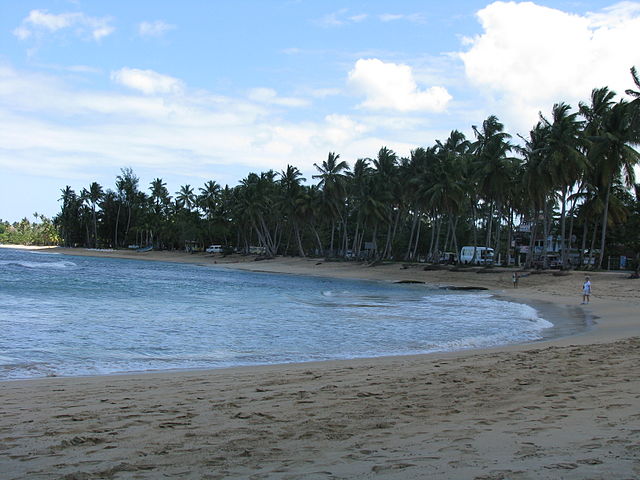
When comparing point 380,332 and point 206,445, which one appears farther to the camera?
point 380,332

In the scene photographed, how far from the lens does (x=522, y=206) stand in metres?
57.0

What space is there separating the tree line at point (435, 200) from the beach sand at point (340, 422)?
3364 cm

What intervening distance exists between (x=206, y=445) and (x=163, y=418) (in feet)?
3.95

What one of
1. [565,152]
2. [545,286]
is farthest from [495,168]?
[545,286]

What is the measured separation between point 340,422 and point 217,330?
11798 millimetres

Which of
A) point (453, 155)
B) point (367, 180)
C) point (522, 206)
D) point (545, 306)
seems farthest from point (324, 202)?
point (545, 306)

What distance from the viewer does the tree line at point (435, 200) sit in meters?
43.3

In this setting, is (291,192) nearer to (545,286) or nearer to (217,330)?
(545,286)

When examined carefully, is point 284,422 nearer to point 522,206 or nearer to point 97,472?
point 97,472

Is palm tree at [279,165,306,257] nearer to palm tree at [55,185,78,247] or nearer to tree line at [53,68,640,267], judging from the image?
tree line at [53,68,640,267]

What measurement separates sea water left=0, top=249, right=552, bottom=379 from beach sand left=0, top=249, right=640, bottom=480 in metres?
2.25

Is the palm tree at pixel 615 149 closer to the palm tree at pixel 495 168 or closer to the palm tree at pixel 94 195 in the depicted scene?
the palm tree at pixel 495 168

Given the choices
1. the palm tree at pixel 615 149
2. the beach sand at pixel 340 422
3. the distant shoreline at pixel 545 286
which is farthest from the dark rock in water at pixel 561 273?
the beach sand at pixel 340 422

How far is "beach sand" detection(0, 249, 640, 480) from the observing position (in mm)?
4203
